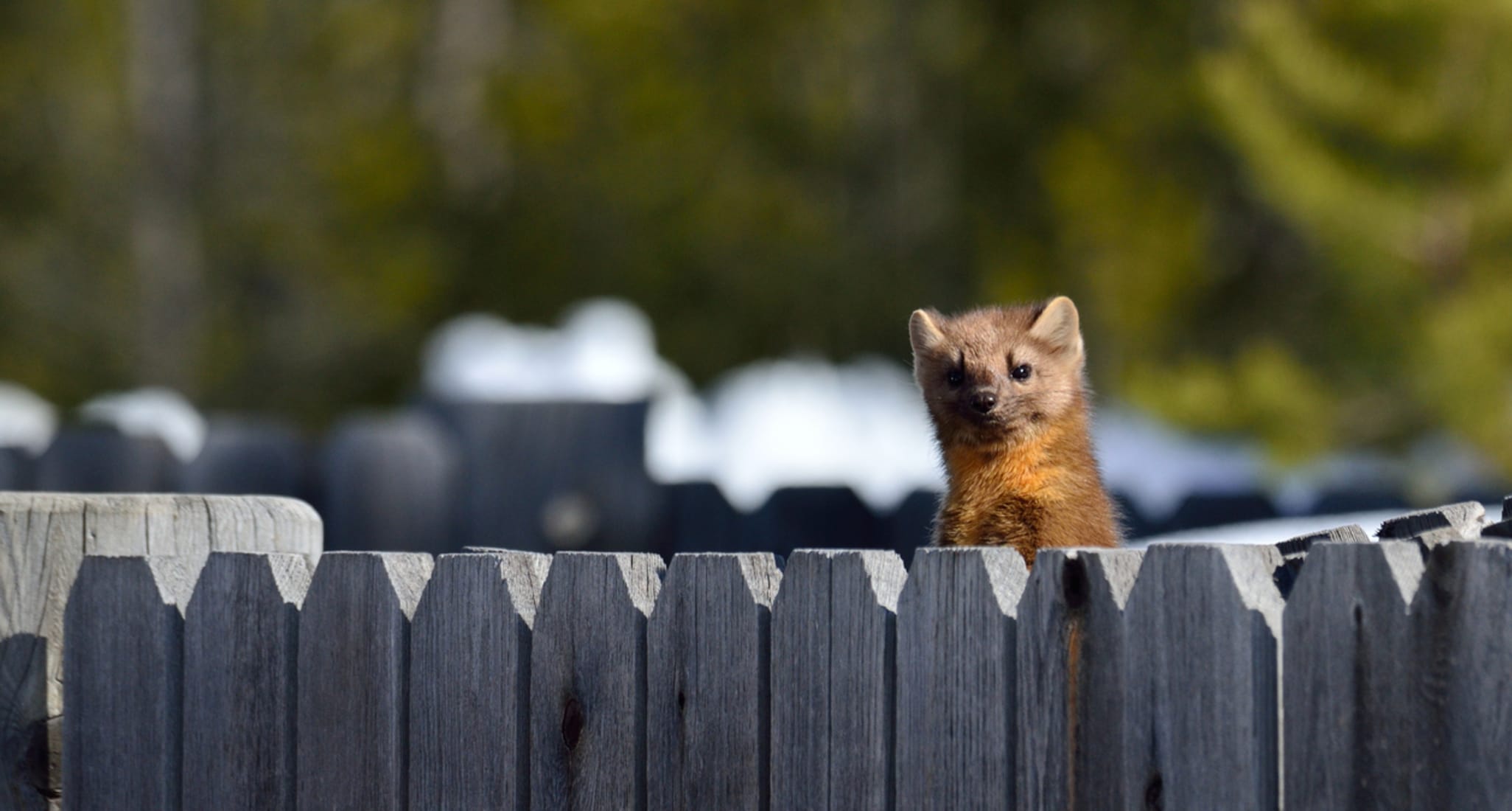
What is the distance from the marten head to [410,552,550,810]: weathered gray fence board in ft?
3.96

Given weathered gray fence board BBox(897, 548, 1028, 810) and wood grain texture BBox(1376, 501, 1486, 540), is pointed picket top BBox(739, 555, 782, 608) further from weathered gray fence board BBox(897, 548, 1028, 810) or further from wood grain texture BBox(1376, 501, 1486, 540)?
wood grain texture BBox(1376, 501, 1486, 540)

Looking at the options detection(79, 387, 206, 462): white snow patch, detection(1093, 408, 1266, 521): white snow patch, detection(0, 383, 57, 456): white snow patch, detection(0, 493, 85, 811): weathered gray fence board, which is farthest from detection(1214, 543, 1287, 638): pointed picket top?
detection(0, 383, 57, 456): white snow patch

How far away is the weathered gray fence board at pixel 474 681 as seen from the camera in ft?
10.8

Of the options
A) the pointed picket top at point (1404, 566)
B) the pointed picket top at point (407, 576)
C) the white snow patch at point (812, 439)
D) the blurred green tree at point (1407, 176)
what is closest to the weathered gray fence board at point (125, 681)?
the pointed picket top at point (407, 576)

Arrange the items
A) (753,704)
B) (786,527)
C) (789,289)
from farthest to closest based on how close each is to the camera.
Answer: (789,289) → (786,527) → (753,704)

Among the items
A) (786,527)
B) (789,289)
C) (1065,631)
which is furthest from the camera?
(789,289)

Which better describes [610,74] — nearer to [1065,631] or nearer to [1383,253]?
[1383,253]

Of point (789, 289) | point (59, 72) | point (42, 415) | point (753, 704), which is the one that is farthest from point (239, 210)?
point (753, 704)

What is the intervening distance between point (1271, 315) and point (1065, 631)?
414 inches

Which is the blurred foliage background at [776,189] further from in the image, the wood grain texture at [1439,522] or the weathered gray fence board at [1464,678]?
the weathered gray fence board at [1464,678]

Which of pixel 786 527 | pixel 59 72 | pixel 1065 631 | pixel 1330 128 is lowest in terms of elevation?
pixel 1065 631

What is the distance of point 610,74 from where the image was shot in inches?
923

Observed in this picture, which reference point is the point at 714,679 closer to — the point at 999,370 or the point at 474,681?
the point at 474,681

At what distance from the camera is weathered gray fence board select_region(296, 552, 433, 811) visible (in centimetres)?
338
